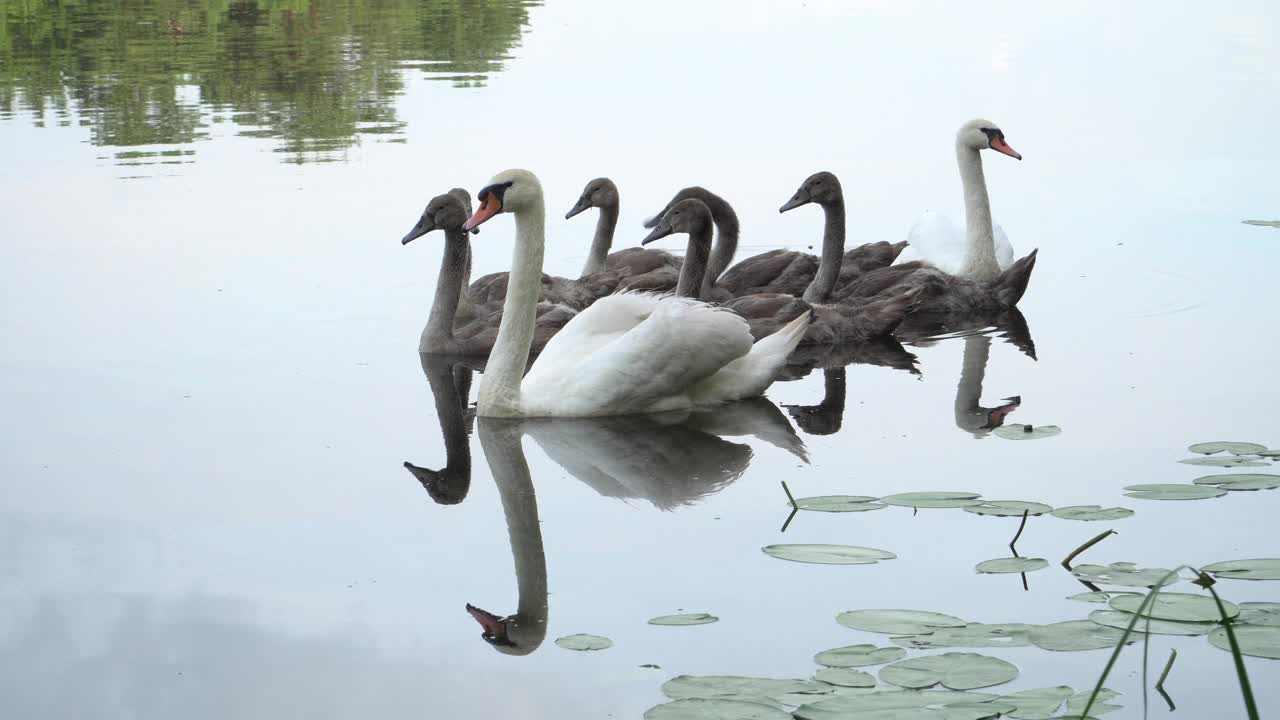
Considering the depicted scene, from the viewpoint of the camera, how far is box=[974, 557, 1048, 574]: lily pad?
6.43 metres

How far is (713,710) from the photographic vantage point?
205 inches

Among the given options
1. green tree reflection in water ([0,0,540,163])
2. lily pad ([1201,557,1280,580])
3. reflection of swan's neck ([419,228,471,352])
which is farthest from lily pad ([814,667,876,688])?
green tree reflection in water ([0,0,540,163])

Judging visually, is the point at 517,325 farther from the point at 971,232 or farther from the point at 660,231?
the point at 971,232

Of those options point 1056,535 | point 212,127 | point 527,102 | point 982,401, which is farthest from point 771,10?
point 1056,535

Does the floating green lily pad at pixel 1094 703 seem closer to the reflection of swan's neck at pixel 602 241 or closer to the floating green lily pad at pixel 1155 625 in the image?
the floating green lily pad at pixel 1155 625

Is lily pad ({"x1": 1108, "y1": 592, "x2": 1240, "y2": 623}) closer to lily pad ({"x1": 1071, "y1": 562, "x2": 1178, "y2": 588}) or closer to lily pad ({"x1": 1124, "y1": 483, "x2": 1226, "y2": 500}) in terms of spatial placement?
lily pad ({"x1": 1071, "y1": 562, "x2": 1178, "y2": 588})

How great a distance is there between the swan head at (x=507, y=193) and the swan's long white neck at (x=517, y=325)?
57mm

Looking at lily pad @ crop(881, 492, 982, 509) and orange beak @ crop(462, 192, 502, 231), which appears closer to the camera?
lily pad @ crop(881, 492, 982, 509)

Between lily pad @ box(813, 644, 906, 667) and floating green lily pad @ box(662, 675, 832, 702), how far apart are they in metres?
0.17

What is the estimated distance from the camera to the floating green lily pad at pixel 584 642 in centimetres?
589

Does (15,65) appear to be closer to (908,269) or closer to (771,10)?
(771,10)

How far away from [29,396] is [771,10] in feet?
86.3

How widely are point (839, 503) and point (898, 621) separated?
1.50 metres

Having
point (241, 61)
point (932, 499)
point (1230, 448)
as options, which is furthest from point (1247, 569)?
point (241, 61)
